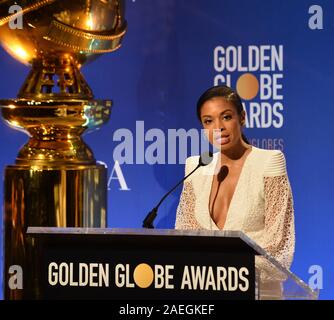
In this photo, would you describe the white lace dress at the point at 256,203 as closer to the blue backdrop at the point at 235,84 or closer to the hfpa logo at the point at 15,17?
the blue backdrop at the point at 235,84

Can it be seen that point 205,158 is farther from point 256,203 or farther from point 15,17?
point 15,17

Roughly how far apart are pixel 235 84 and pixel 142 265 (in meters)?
1.00

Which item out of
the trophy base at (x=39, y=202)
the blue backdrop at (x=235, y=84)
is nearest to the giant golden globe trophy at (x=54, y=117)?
the trophy base at (x=39, y=202)

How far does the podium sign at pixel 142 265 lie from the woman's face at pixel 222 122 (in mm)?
964

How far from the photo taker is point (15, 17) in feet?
5.18

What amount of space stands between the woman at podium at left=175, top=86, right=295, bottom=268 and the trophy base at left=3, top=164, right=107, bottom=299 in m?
0.49

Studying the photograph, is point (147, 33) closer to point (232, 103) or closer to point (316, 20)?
point (232, 103)

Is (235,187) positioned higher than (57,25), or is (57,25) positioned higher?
(57,25)

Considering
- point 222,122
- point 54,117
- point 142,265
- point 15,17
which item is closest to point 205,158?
point 222,122

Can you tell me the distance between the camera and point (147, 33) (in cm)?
207

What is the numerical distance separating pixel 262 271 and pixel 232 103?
3.01ft

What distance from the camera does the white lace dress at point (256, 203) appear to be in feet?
6.53

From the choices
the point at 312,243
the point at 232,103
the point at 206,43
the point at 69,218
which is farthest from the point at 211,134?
the point at 69,218
